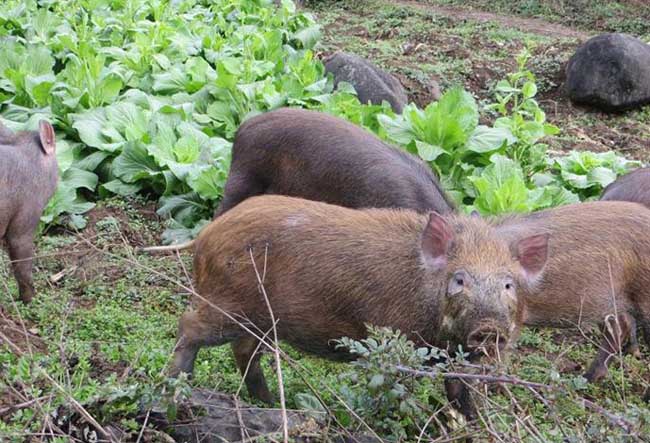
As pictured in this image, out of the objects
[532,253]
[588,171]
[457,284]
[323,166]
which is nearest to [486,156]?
[588,171]

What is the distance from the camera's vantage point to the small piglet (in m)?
5.95

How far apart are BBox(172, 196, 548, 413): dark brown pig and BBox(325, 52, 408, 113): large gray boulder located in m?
5.19

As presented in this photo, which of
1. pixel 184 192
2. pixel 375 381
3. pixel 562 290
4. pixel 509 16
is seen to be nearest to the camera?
pixel 375 381

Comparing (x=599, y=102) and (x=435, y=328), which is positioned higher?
(x=435, y=328)

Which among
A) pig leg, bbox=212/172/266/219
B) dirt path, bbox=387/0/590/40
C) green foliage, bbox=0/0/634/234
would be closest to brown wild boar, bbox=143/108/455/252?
pig leg, bbox=212/172/266/219

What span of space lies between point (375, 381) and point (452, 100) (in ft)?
14.5

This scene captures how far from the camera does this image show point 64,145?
309 inches

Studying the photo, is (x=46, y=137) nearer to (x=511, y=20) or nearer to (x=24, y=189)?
(x=24, y=189)

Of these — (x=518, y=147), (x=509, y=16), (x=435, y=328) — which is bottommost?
(x=509, y=16)

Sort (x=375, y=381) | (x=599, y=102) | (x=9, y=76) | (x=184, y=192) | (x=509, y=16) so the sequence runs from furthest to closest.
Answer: (x=509, y=16)
(x=599, y=102)
(x=9, y=76)
(x=184, y=192)
(x=375, y=381)

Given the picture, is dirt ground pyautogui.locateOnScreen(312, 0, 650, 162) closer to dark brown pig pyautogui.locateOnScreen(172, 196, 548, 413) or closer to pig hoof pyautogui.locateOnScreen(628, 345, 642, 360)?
pig hoof pyautogui.locateOnScreen(628, 345, 642, 360)

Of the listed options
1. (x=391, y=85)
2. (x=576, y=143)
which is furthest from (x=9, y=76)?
(x=576, y=143)

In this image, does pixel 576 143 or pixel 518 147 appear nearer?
pixel 518 147

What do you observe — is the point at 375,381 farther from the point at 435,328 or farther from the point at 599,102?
the point at 599,102
